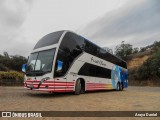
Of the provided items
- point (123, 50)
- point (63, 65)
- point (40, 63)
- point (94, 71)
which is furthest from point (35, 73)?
point (123, 50)

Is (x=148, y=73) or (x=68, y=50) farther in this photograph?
(x=148, y=73)

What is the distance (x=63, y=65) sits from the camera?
41.8 feet

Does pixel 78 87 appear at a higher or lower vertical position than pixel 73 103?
higher

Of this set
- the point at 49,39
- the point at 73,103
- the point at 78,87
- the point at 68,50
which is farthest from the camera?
the point at 78,87

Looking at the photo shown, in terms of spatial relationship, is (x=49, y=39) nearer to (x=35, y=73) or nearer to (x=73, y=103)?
(x=35, y=73)

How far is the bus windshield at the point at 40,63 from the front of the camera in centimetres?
1227

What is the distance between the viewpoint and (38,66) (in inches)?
502

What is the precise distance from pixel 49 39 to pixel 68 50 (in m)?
1.41

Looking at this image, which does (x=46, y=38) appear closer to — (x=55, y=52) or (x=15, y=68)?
(x=55, y=52)

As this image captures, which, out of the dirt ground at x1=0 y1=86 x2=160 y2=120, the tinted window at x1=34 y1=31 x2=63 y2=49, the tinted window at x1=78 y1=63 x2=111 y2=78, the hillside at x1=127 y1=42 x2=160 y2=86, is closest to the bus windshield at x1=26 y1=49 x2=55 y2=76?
the tinted window at x1=34 y1=31 x2=63 y2=49

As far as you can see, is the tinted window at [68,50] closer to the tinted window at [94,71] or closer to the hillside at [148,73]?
the tinted window at [94,71]

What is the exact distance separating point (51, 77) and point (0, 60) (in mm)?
48601

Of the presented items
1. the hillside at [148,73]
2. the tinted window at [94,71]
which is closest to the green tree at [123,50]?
the hillside at [148,73]

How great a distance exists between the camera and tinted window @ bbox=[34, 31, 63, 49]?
13087 mm
